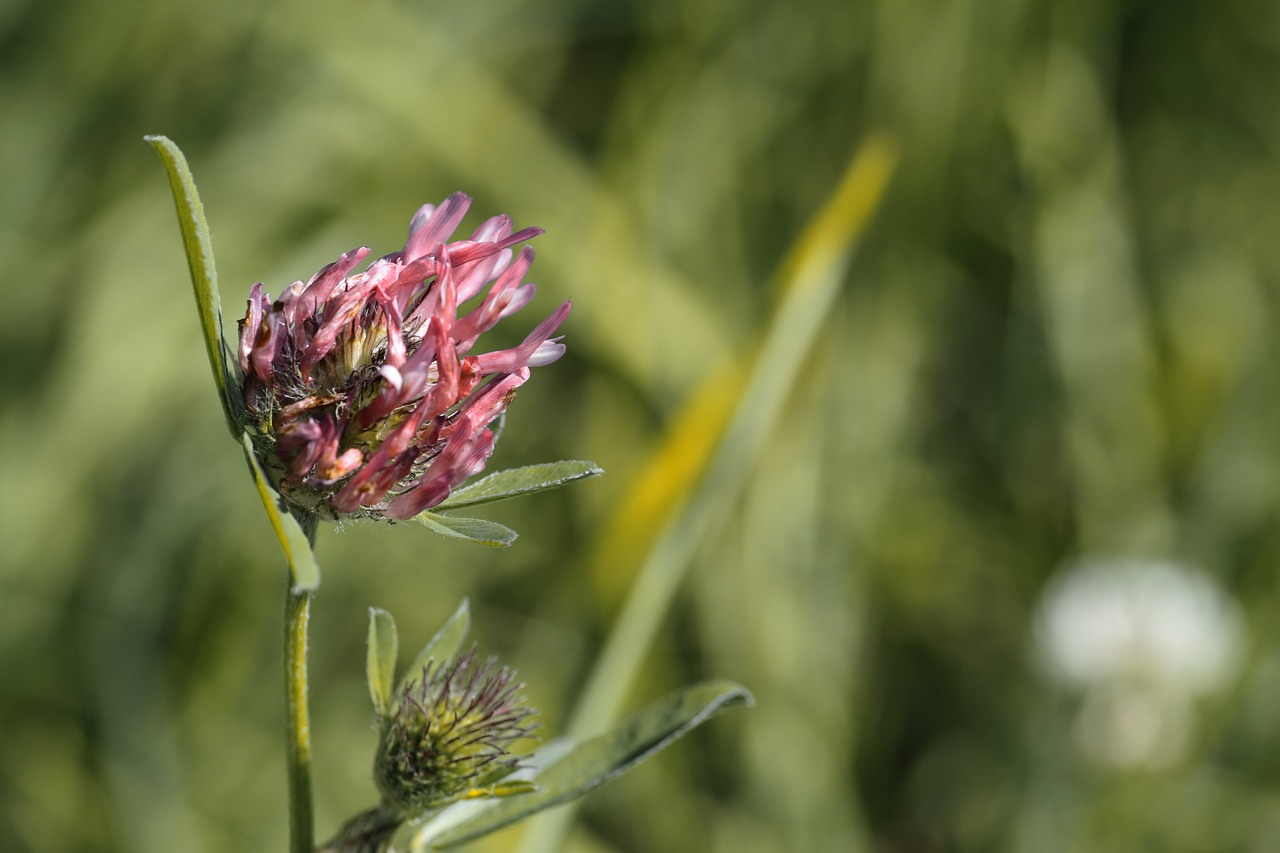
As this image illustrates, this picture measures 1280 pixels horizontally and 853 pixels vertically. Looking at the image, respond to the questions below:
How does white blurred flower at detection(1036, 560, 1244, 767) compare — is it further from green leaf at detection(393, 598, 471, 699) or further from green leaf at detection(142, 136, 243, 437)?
green leaf at detection(142, 136, 243, 437)

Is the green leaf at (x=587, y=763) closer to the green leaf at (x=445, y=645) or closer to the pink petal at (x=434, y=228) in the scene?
the green leaf at (x=445, y=645)

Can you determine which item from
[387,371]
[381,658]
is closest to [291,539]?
[387,371]

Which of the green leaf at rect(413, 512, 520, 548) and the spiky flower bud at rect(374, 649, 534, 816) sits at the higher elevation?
the green leaf at rect(413, 512, 520, 548)

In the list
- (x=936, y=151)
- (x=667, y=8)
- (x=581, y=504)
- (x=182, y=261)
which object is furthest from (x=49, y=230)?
(x=936, y=151)

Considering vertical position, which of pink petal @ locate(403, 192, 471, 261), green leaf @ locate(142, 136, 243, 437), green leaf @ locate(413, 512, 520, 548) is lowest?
green leaf @ locate(413, 512, 520, 548)

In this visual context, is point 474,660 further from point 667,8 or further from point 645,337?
point 667,8

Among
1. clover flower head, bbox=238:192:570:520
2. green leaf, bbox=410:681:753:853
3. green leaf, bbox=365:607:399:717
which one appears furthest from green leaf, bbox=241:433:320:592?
green leaf, bbox=410:681:753:853

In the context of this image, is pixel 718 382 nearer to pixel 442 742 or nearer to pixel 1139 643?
pixel 442 742
